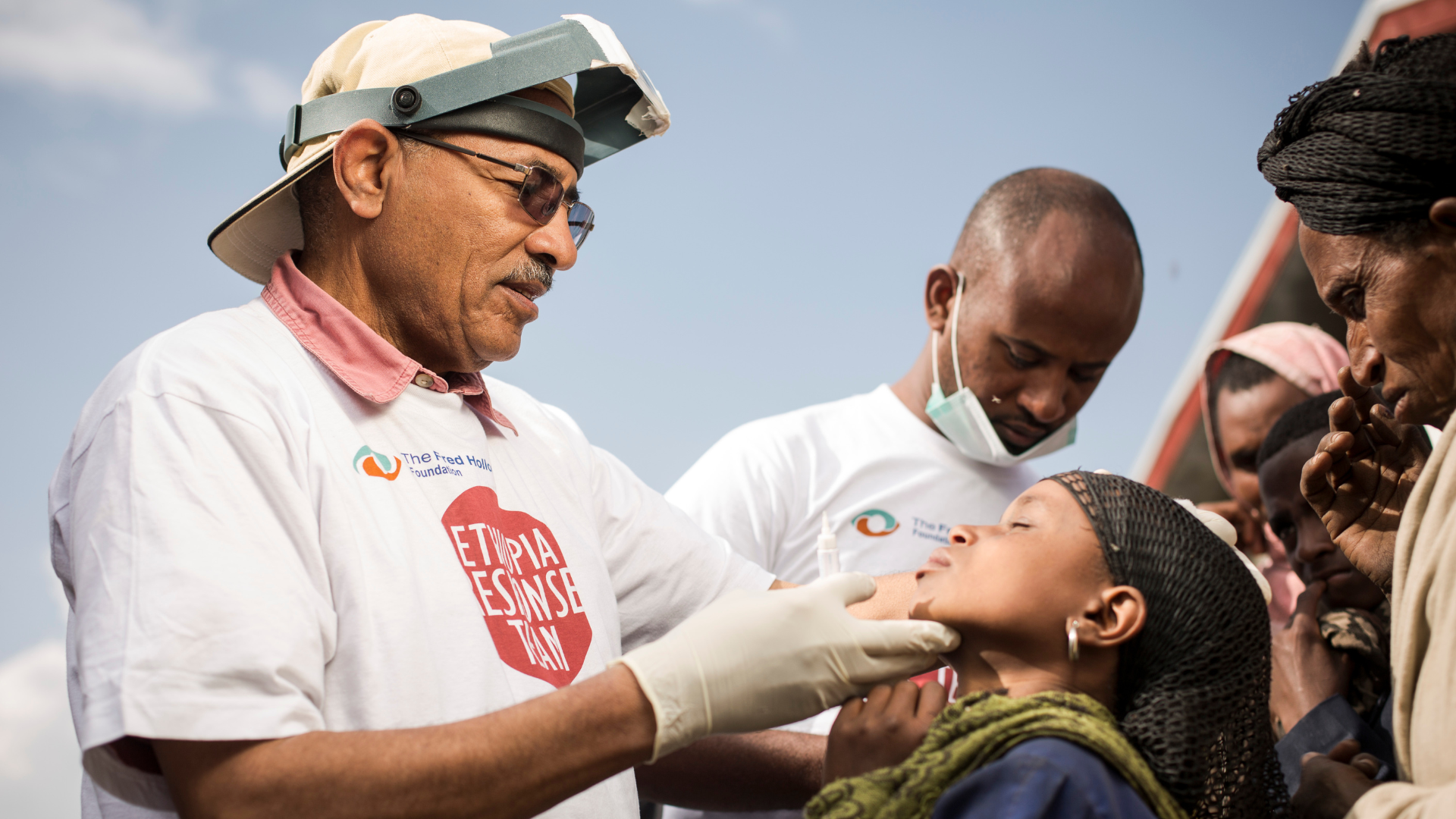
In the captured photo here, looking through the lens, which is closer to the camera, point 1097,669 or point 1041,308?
point 1097,669

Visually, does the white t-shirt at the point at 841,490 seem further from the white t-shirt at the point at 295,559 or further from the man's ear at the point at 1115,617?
the man's ear at the point at 1115,617

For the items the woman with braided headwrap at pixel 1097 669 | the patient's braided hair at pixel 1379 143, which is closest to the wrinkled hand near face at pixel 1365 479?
the woman with braided headwrap at pixel 1097 669

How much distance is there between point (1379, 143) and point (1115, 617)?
4.21 feet

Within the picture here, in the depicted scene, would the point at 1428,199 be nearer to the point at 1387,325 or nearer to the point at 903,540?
the point at 1387,325

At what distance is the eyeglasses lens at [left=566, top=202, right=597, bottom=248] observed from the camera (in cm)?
324

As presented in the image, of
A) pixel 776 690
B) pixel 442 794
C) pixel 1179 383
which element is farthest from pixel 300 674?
pixel 1179 383

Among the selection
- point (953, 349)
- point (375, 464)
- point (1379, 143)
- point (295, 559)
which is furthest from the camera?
point (953, 349)

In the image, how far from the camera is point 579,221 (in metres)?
3.29

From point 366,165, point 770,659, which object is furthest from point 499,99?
point 770,659

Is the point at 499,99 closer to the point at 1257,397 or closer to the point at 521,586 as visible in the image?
the point at 521,586

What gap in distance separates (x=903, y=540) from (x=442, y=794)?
269 cm

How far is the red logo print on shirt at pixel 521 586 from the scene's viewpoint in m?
2.53

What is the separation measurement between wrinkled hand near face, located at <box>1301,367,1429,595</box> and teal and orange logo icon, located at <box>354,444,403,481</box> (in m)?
2.60

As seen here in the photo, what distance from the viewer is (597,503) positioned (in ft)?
10.6
